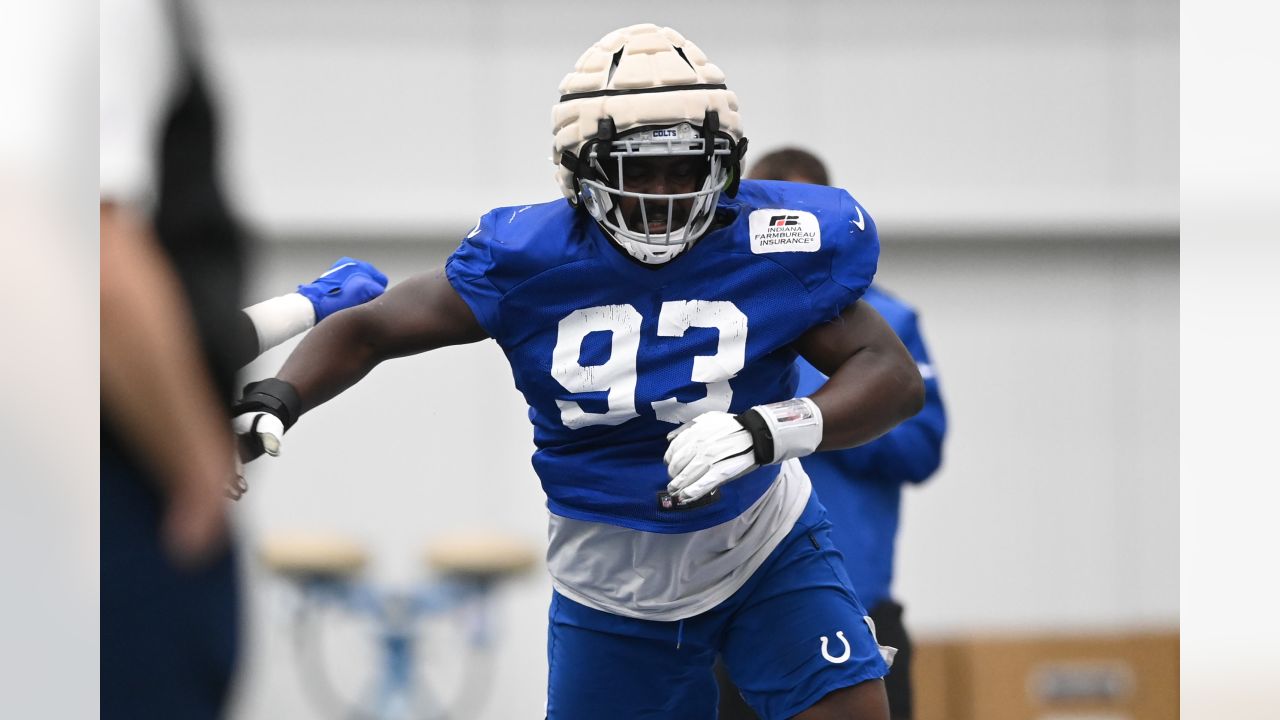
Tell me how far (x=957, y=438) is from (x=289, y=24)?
364 centimetres

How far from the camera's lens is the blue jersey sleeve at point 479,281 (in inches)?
100

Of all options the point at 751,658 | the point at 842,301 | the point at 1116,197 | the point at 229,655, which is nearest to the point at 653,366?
the point at 842,301

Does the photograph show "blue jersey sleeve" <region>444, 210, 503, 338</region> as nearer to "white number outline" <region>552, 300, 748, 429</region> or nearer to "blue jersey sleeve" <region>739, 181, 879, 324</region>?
"white number outline" <region>552, 300, 748, 429</region>

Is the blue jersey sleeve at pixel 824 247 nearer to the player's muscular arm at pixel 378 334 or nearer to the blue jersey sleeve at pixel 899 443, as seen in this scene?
the player's muscular arm at pixel 378 334

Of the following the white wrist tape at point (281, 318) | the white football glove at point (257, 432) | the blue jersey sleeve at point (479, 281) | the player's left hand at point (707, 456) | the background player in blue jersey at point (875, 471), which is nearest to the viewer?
the player's left hand at point (707, 456)

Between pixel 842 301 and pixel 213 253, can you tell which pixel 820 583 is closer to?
pixel 842 301

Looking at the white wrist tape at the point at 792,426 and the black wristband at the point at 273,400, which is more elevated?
the black wristband at the point at 273,400

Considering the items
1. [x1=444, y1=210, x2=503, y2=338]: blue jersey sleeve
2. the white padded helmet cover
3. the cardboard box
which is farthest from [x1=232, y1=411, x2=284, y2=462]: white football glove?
the cardboard box

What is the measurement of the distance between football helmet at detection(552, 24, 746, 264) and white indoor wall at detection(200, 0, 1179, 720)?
170 inches

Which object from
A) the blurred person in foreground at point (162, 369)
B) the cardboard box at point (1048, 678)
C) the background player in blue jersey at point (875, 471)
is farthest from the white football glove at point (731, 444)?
the cardboard box at point (1048, 678)

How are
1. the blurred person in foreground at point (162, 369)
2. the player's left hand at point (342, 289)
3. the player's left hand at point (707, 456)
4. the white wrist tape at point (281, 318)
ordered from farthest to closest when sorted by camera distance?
the player's left hand at point (342, 289), the white wrist tape at point (281, 318), the player's left hand at point (707, 456), the blurred person in foreground at point (162, 369)

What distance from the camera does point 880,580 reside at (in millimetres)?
3502

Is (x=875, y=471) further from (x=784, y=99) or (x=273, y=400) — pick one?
(x=784, y=99)

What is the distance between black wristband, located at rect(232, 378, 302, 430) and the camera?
2.48 meters
